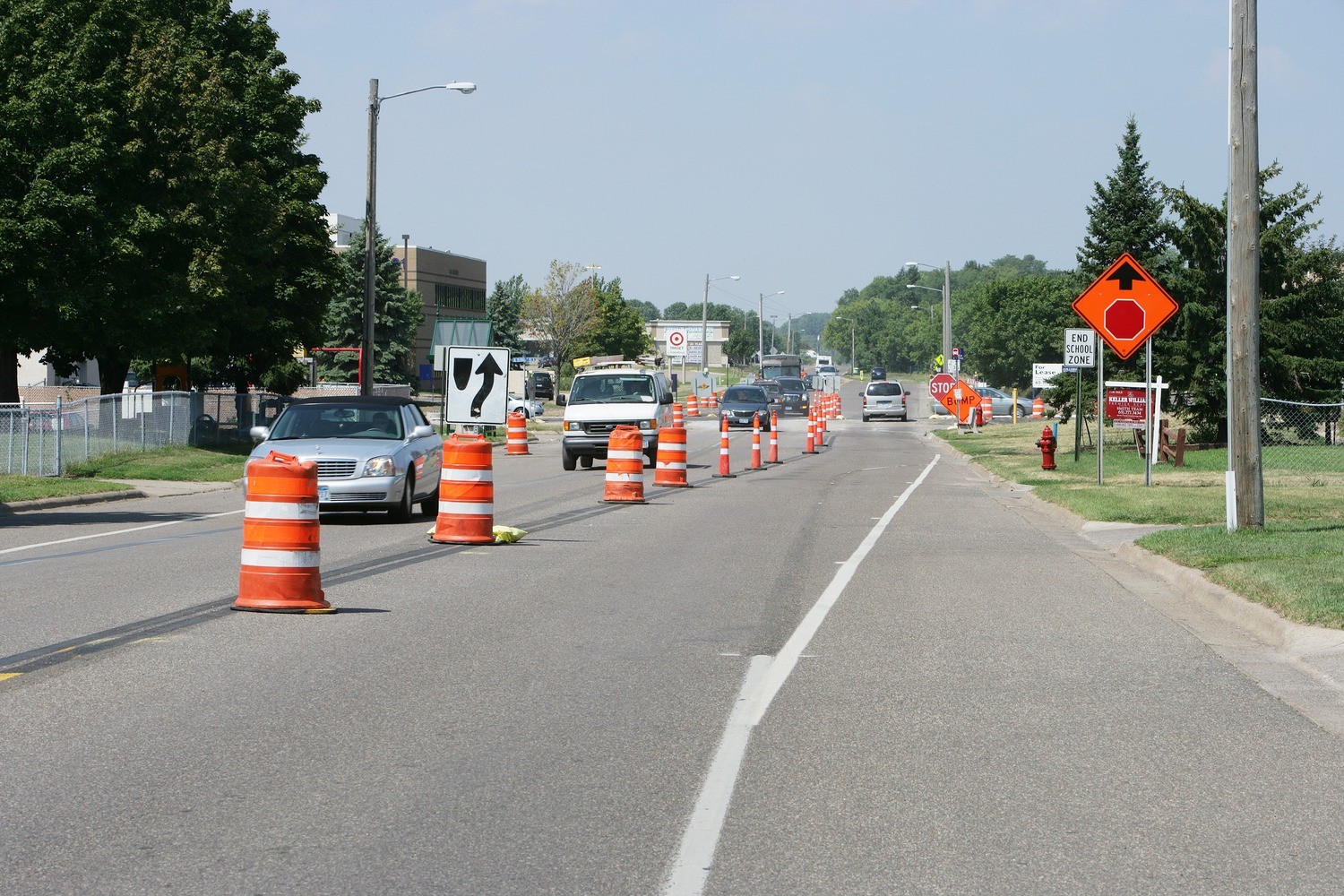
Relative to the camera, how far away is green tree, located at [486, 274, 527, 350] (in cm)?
11044

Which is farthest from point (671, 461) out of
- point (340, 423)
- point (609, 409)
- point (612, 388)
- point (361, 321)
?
point (361, 321)

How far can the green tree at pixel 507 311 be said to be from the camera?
11044cm

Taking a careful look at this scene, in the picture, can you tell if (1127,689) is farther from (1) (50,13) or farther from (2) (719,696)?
(1) (50,13)

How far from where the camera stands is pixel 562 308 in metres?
111

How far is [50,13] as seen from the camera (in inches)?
1217

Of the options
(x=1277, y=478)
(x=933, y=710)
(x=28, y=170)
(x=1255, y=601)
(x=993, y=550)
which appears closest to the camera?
(x=933, y=710)

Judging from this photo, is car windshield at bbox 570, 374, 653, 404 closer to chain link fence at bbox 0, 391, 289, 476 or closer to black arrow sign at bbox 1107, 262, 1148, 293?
chain link fence at bbox 0, 391, 289, 476

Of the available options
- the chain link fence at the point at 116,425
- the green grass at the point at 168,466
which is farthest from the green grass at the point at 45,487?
the green grass at the point at 168,466

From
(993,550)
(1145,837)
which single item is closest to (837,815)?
(1145,837)

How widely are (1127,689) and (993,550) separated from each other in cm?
779

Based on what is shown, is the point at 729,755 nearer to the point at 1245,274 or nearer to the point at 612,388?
the point at 1245,274

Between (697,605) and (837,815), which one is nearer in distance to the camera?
(837,815)

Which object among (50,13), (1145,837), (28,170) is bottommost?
(1145,837)

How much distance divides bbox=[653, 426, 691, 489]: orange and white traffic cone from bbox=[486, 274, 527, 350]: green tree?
82.4 metres
